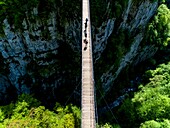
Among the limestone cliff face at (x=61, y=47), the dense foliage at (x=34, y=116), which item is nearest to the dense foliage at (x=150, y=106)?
the limestone cliff face at (x=61, y=47)

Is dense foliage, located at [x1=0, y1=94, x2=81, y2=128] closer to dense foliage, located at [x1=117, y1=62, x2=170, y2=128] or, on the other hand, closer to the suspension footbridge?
the suspension footbridge

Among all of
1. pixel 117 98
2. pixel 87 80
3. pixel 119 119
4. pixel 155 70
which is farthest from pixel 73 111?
pixel 155 70

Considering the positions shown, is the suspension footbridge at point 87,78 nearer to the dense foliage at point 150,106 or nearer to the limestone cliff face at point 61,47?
the limestone cliff face at point 61,47

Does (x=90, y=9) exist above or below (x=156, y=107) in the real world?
above

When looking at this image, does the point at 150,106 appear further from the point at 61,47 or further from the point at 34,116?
the point at 34,116

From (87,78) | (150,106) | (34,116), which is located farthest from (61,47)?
(150,106)

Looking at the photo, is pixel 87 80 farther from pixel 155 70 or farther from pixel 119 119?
pixel 155 70

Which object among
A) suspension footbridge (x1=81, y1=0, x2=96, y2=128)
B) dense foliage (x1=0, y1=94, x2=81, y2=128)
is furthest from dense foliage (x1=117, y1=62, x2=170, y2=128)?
suspension footbridge (x1=81, y1=0, x2=96, y2=128)
